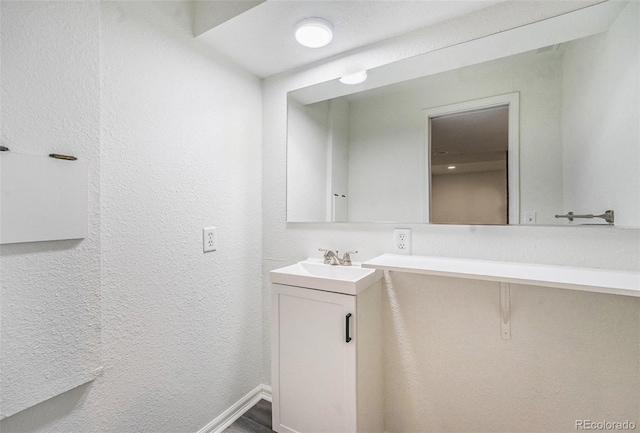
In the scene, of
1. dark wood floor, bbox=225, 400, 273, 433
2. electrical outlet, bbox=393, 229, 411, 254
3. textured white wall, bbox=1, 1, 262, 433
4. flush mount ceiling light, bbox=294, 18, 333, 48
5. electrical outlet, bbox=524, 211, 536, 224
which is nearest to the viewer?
textured white wall, bbox=1, 1, 262, 433

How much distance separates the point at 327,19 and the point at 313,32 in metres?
0.08

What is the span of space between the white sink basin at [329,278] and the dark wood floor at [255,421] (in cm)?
84

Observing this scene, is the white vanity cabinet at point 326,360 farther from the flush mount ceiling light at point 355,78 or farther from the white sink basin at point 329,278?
the flush mount ceiling light at point 355,78

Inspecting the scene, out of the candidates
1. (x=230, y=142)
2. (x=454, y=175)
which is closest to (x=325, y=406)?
(x=454, y=175)

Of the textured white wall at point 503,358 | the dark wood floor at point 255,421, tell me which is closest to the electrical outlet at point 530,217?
the textured white wall at point 503,358

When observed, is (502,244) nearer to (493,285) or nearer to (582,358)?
(493,285)

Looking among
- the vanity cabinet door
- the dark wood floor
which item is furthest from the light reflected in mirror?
the dark wood floor

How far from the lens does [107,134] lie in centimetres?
109

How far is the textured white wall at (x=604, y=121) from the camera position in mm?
1022

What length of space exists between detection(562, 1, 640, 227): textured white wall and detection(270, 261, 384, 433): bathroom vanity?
3.04ft

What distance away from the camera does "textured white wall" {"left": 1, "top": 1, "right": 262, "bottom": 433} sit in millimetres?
1007

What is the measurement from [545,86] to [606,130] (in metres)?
0.28

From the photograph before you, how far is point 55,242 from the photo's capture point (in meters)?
0.95

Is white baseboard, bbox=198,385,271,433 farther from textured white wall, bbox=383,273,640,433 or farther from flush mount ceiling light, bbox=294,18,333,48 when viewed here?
flush mount ceiling light, bbox=294,18,333,48
